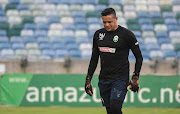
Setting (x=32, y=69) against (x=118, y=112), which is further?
(x=32, y=69)

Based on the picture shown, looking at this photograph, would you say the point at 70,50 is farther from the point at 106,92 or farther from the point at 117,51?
the point at 117,51

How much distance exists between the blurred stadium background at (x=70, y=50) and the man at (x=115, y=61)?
6.41 metres

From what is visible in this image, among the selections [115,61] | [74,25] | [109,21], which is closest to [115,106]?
[115,61]

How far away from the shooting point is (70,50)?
18078 mm

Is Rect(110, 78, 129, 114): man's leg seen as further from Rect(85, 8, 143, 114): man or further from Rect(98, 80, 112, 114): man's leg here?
Rect(98, 80, 112, 114): man's leg

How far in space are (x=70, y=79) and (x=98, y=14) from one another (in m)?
7.21

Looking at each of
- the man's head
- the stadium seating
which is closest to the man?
the man's head

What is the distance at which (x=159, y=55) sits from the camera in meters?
18.3

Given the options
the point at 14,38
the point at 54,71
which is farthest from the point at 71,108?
the point at 14,38

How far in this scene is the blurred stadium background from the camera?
14.1 meters

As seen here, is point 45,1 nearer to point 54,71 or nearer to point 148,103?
point 54,71

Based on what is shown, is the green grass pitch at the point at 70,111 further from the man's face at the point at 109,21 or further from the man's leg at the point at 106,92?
the man's face at the point at 109,21

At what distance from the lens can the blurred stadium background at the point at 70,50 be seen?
46.3ft

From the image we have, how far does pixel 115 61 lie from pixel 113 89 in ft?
1.44
